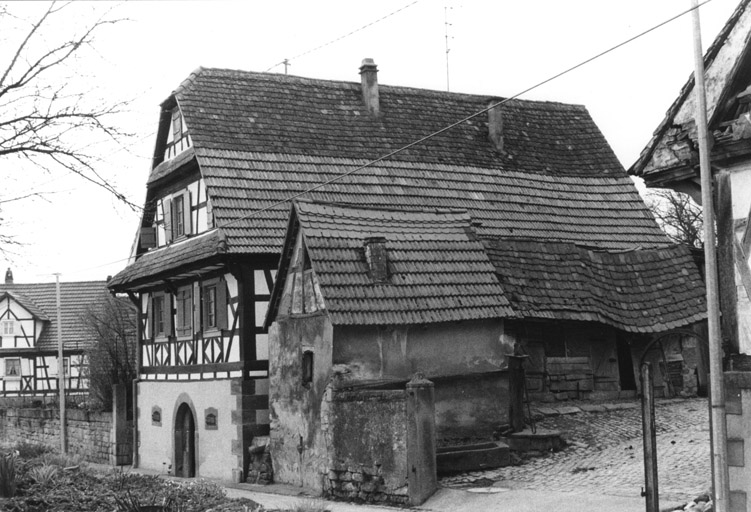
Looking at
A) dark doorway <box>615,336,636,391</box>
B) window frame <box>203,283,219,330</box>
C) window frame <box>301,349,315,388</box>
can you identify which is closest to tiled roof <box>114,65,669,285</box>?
window frame <box>203,283,219,330</box>

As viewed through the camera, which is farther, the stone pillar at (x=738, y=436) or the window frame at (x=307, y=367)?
the window frame at (x=307, y=367)

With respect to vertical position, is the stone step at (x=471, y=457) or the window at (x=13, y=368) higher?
the window at (x=13, y=368)

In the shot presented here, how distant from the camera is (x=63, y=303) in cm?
5666

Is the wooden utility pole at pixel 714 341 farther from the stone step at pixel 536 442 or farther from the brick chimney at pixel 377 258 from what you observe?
the brick chimney at pixel 377 258

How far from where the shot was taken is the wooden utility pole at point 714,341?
11102 mm

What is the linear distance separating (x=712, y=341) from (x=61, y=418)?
97.6 ft

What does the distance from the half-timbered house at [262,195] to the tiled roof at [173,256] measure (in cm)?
7

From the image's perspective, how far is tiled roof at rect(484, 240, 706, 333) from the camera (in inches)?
906

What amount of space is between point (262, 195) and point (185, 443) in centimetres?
704

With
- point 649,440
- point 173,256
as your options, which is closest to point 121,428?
point 173,256


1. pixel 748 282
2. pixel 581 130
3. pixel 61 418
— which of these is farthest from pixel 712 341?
pixel 61 418

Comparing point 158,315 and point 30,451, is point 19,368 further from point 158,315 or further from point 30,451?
point 30,451

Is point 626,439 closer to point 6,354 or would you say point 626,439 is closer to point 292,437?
point 292,437

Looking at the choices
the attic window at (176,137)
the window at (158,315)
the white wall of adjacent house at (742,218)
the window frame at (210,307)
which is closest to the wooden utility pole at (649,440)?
the white wall of adjacent house at (742,218)
